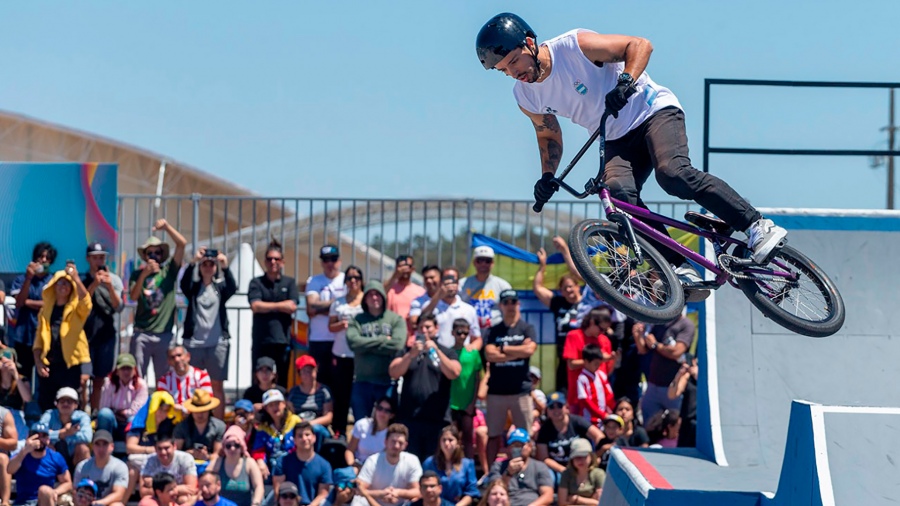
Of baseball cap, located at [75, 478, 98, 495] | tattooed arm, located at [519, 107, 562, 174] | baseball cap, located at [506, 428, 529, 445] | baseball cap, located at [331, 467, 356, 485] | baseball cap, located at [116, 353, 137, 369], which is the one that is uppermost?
tattooed arm, located at [519, 107, 562, 174]

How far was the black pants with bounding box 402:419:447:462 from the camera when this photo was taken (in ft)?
37.5

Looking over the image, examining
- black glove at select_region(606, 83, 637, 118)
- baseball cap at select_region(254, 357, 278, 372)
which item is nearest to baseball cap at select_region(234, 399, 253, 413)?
baseball cap at select_region(254, 357, 278, 372)

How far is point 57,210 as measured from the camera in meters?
13.0

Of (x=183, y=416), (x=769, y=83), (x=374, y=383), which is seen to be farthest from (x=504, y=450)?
(x=769, y=83)

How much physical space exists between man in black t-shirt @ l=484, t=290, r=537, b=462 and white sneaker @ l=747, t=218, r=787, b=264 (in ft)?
15.0

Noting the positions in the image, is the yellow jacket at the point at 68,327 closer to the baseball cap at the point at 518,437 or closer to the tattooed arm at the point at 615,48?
the baseball cap at the point at 518,437

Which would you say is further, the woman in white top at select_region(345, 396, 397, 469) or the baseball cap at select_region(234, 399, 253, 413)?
the baseball cap at select_region(234, 399, 253, 413)

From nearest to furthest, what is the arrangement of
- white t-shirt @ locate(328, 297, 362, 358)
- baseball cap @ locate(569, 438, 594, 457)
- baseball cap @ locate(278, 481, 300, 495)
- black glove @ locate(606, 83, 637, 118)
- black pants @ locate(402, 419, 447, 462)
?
black glove @ locate(606, 83, 637, 118) → baseball cap @ locate(278, 481, 300, 495) → baseball cap @ locate(569, 438, 594, 457) → black pants @ locate(402, 419, 447, 462) → white t-shirt @ locate(328, 297, 362, 358)

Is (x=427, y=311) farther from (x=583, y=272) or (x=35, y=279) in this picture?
(x=583, y=272)

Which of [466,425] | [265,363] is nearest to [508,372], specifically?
[466,425]

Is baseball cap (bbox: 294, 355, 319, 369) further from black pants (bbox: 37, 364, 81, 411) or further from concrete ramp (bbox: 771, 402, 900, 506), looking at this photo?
concrete ramp (bbox: 771, 402, 900, 506)

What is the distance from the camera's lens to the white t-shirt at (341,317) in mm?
11844

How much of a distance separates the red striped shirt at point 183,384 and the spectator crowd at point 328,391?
0.7 inches

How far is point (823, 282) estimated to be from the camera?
24.7 feet
